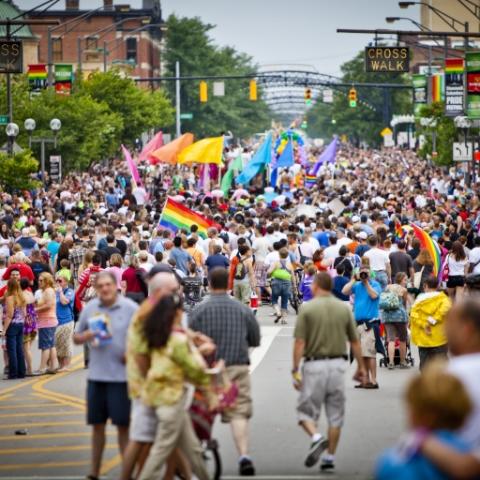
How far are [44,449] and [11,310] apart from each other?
5.86 metres

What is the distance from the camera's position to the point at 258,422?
579 inches

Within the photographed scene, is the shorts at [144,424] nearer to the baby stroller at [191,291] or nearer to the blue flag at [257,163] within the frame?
the baby stroller at [191,291]

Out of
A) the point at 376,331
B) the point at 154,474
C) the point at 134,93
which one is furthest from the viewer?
the point at 134,93

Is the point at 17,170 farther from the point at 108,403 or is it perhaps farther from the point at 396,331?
the point at 108,403

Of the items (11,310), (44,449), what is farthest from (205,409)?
(11,310)

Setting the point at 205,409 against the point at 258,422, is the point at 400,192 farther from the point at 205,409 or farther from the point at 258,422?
the point at 205,409

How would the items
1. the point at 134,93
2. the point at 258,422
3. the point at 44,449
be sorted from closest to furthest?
the point at 44,449, the point at 258,422, the point at 134,93

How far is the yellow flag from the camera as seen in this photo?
4784cm

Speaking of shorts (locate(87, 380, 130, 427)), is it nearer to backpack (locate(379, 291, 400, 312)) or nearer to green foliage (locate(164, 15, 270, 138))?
backpack (locate(379, 291, 400, 312))

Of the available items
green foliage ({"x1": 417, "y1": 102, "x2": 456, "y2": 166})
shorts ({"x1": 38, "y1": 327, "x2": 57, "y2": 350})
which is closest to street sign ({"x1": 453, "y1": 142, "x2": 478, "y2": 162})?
green foliage ({"x1": 417, "y1": 102, "x2": 456, "y2": 166})

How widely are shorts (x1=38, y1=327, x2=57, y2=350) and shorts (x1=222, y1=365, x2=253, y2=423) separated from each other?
824 cm

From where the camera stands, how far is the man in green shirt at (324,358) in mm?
11789

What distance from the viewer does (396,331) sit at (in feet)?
61.9

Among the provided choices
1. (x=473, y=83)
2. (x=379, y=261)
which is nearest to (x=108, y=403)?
(x=379, y=261)
